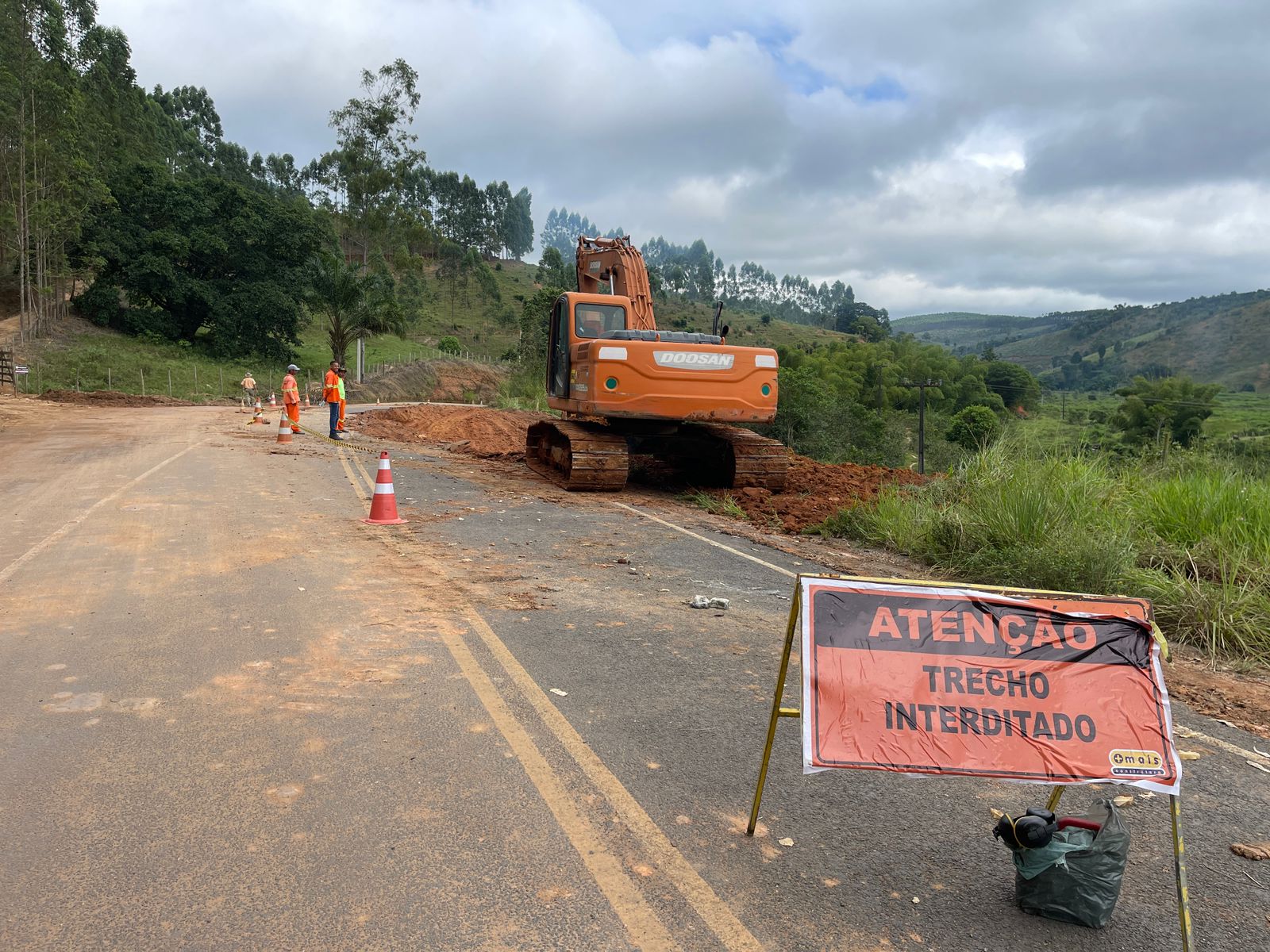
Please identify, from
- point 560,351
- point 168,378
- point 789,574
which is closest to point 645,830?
point 789,574

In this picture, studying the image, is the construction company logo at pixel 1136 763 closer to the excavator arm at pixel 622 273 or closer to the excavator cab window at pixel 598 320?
the excavator cab window at pixel 598 320

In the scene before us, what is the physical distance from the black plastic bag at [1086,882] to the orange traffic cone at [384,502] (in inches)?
322

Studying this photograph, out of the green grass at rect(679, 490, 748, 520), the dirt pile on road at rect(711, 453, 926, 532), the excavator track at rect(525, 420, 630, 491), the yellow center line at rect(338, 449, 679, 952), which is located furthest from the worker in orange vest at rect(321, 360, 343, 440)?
the yellow center line at rect(338, 449, 679, 952)

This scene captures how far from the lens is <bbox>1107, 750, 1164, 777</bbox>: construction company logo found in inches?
122

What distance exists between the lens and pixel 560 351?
14773 mm

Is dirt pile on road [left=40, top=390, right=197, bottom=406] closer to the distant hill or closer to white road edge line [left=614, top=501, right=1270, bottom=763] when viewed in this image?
white road edge line [left=614, top=501, right=1270, bottom=763]

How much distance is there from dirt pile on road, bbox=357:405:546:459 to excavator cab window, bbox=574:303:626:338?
4.87 metres

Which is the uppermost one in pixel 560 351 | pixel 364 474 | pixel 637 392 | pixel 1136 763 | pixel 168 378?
pixel 560 351

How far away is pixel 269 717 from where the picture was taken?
4.50 meters

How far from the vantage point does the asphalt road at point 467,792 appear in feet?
9.66

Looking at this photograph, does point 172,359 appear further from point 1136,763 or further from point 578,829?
point 1136,763

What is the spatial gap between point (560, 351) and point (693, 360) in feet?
9.58

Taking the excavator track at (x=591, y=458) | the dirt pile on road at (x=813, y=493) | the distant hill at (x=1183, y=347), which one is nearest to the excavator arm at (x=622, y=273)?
the excavator track at (x=591, y=458)

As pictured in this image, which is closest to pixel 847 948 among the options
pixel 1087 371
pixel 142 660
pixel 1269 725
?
pixel 1269 725
